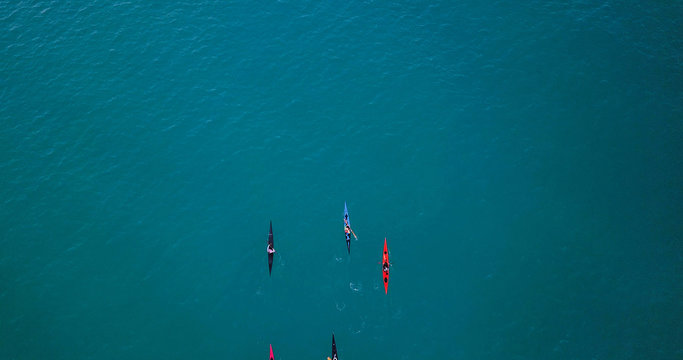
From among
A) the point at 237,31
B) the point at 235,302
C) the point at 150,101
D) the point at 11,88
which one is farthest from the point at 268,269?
the point at 11,88

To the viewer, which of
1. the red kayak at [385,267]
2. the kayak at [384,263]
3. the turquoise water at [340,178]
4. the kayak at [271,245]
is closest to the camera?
the turquoise water at [340,178]

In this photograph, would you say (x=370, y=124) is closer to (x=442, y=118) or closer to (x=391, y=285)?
(x=442, y=118)

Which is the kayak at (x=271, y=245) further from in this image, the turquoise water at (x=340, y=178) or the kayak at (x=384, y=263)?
the kayak at (x=384, y=263)

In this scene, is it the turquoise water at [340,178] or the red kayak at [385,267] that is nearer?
the turquoise water at [340,178]

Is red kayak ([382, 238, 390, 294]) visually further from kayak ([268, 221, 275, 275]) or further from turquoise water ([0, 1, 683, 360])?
kayak ([268, 221, 275, 275])

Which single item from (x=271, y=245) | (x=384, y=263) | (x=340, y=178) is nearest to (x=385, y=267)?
(x=384, y=263)

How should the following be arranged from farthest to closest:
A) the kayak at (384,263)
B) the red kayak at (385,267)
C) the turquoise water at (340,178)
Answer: the red kayak at (385,267), the kayak at (384,263), the turquoise water at (340,178)

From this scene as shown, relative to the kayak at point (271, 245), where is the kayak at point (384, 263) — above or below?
below

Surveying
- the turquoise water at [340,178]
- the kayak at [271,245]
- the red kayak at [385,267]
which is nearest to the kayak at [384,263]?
the red kayak at [385,267]
